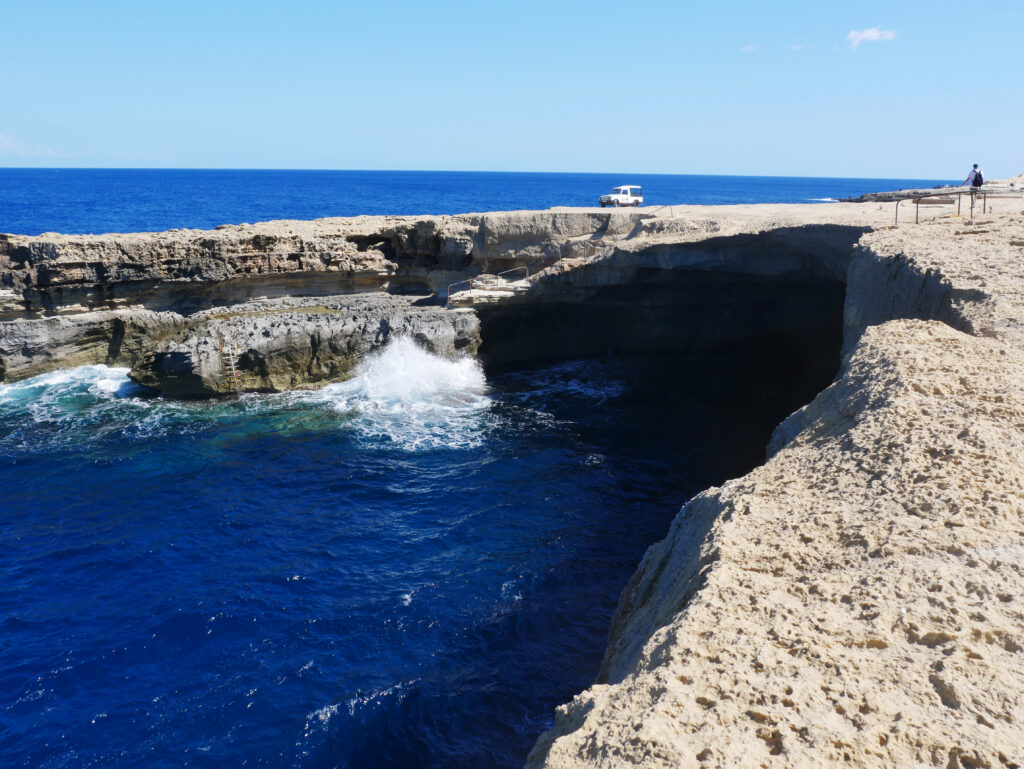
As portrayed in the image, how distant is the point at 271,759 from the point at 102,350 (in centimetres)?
2439

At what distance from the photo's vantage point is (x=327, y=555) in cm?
1725

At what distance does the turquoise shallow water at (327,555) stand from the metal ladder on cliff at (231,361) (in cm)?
116

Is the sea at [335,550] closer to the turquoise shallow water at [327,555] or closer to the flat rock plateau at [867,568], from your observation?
the turquoise shallow water at [327,555]

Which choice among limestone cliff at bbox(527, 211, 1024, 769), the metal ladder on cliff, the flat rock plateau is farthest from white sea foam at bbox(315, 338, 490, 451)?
limestone cliff at bbox(527, 211, 1024, 769)

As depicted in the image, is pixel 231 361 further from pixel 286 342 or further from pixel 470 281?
pixel 470 281

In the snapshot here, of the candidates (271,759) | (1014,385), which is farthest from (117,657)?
(1014,385)

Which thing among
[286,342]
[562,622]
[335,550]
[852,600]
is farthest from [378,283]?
[852,600]

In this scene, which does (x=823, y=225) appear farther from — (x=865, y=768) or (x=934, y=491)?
(x=865, y=768)

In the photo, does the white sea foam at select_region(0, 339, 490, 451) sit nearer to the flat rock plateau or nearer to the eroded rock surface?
the eroded rock surface

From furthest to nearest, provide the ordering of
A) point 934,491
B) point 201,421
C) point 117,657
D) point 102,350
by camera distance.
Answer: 1. point 102,350
2. point 201,421
3. point 117,657
4. point 934,491

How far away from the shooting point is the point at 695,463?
22.8 metres

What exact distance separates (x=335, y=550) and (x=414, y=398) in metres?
11.3

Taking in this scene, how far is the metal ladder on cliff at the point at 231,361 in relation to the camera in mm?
27766

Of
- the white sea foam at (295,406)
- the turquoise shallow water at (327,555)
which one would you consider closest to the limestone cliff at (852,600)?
the turquoise shallow water at (327,555)
